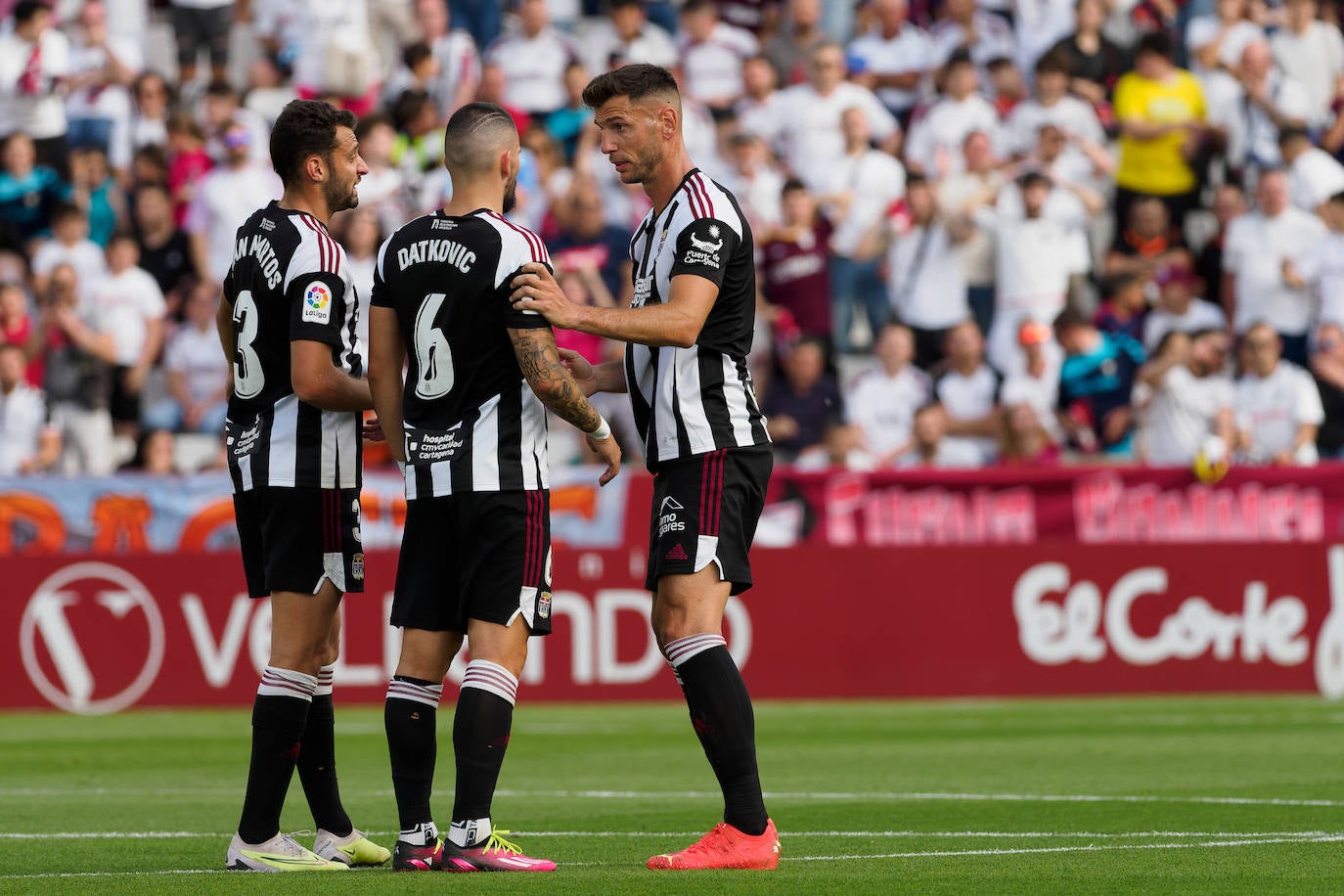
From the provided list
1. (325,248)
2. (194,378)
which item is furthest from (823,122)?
(325,248)

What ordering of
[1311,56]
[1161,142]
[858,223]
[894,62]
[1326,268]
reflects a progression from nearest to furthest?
[1326,268]
[858,223]
[1161,142]
[1311,56]
[894,62]

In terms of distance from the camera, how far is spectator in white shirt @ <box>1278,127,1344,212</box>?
18422 millimetres

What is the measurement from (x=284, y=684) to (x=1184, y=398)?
11.4 metres

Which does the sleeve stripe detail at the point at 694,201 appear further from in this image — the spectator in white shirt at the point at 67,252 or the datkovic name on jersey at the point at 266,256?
the spectator in white shirt at the point at 67,252

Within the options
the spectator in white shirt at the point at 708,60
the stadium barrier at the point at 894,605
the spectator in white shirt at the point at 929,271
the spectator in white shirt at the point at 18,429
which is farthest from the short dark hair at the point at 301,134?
the spectator in white shirt at the point at 708,60

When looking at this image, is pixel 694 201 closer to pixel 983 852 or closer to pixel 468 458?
pixel 468 458

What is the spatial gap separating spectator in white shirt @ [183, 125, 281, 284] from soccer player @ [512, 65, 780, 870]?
39.4 ft

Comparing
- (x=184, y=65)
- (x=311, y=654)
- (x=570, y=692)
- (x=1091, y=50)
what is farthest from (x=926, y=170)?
(x=311, y=654)

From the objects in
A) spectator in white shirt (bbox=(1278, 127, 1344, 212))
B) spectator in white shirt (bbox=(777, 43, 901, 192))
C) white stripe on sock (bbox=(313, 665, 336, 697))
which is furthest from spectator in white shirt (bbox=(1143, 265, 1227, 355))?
white stripe on sock (bbox=(313, 665, 336, 697))

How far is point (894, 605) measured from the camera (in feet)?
52.4

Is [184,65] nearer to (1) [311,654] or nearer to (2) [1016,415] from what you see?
(2) [1016,415]

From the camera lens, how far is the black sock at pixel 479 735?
20.6ft

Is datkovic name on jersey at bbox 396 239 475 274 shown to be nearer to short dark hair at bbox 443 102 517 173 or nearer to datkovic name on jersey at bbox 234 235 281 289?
short dark hair at bbox 443 102 517 173

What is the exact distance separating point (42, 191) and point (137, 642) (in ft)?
17.6
